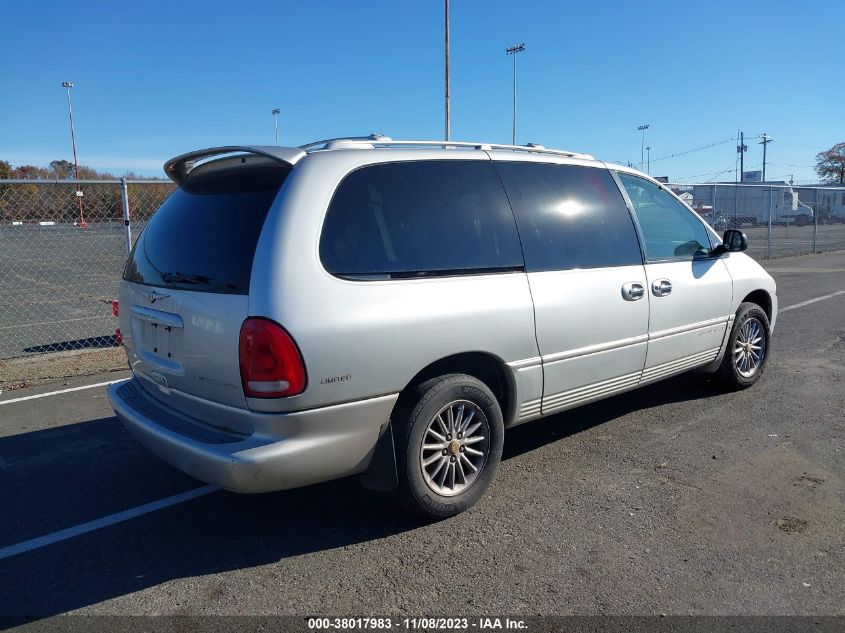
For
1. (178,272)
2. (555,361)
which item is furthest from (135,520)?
(555,361)

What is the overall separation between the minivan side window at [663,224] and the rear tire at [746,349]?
30.4 inches

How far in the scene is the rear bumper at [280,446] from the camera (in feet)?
9.80

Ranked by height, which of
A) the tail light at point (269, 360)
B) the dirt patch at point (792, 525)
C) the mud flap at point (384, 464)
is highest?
the tail light at point (269, 360)

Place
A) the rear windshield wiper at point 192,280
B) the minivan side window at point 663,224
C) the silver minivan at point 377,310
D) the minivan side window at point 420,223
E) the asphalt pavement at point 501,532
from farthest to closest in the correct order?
the minivan side window at point 663,224 → the minivan side window at point 420,223 → the rear windshield wiper at point 192,280 → the silver minivan at point 377,310 → the asphalt pavement at point 501,532

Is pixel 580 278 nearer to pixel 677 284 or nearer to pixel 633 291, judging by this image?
pixel 633 291

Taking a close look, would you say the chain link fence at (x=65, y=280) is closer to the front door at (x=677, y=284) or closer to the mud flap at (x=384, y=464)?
the mud flap at (x=384, y=464)

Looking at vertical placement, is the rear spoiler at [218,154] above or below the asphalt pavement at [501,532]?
above

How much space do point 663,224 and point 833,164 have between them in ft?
268

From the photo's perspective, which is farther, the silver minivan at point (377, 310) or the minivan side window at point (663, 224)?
the minivan side window at point (663, 224)

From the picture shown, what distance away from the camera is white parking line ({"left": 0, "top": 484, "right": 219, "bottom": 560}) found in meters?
3.38

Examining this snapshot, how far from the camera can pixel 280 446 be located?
3002 mm

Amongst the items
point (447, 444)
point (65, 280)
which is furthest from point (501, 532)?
point (65, 280)

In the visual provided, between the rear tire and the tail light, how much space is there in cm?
397

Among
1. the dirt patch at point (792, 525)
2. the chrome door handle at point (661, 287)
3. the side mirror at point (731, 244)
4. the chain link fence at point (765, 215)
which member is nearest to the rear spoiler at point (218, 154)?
the chrome door handle at point (661, 287)
